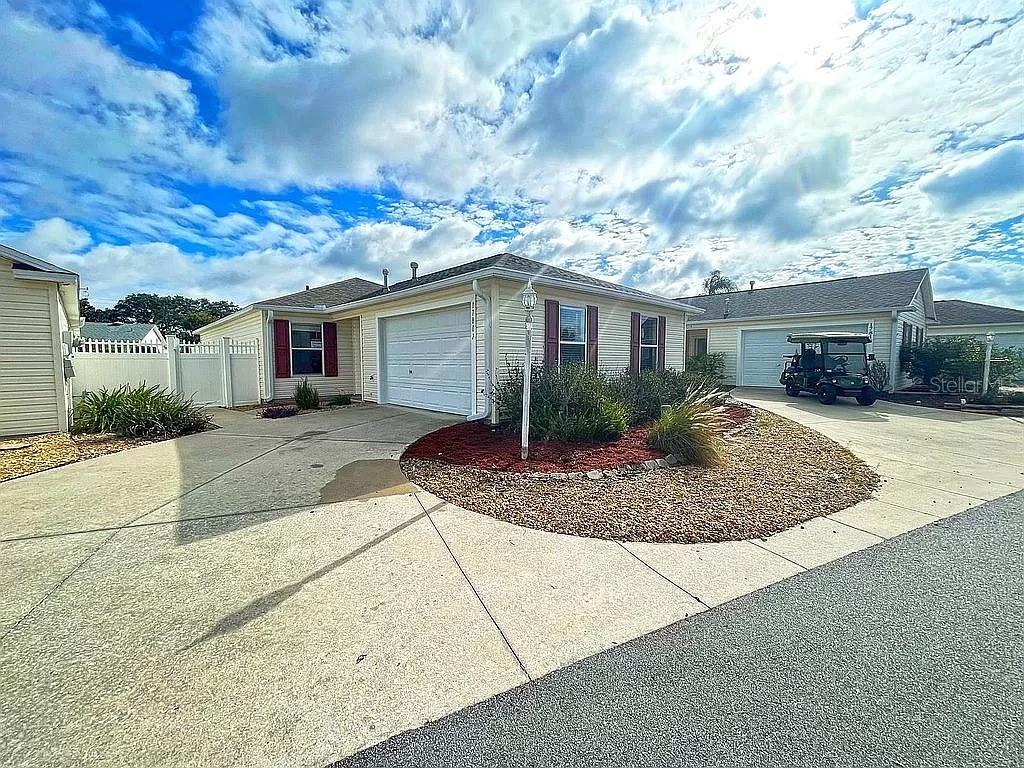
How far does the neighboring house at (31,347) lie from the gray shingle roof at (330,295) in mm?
4609

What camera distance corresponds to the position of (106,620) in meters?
2.43

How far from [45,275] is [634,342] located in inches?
452

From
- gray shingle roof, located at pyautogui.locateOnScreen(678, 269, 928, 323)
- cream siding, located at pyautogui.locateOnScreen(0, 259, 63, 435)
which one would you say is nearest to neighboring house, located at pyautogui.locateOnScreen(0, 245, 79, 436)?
cream siding, located at pyautogui.locateOnScreen(0, 259, 63, 435)

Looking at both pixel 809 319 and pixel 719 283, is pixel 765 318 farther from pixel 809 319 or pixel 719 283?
pixel 719 283

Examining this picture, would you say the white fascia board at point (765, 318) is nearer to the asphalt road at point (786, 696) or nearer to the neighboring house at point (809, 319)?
the neighboring house at point (809, 319)

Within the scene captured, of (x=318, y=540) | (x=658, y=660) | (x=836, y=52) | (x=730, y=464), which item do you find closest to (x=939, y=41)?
(x=836, y=52)

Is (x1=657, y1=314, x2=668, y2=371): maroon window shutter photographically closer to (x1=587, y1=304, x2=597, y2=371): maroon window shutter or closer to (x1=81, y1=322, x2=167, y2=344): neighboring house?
(x1=587, y1=304, x2=597, y2=371): maroon window shutter

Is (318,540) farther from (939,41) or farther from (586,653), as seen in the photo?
(939,41)

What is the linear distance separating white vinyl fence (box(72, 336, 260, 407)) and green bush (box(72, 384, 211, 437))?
88.2 inches

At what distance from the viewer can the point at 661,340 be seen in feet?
39.1

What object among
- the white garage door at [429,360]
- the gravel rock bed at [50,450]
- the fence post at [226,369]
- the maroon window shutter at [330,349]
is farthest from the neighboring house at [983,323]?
the gravel rock bed at [50,450]

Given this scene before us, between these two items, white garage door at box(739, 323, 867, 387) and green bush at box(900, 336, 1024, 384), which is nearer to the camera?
green bush at box(900, 336, 1024, 384)

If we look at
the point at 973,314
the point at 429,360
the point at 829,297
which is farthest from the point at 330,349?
the point at 973,314

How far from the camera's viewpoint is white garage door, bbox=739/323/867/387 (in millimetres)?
16328
